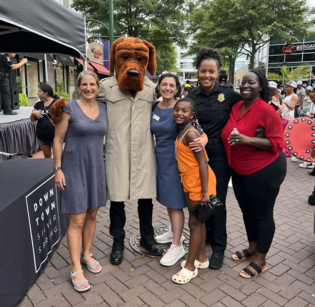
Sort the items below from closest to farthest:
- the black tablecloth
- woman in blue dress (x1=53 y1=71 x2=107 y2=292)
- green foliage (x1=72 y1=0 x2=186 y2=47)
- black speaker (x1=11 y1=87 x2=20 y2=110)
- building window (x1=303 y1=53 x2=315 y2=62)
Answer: woman in blue dress (x1=53 y1=71 x2=107 y2=292) → the black tablecloth → black speaker (x1=11 y1=87 x2=20 y2=110) → green foliage (x1=72 y1=0 x2=186 y2=47) → building window (x1=303 y1=53 x2=315 y2=62)

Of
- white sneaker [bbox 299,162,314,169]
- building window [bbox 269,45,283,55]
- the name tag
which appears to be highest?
building window [bbox 269,45,283,55]

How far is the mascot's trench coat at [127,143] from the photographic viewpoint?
293 centimetres

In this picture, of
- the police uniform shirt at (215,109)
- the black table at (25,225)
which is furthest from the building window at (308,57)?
the black table at (25,225)

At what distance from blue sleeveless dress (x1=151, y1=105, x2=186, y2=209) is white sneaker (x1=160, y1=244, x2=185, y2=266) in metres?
0.49

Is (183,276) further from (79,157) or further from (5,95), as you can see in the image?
(5,95)

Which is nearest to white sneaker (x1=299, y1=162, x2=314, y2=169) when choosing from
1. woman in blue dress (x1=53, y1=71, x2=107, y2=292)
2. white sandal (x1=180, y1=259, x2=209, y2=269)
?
white sandal (x1=180, y1=259, x2=209, y2=269)

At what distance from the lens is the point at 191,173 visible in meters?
2.70

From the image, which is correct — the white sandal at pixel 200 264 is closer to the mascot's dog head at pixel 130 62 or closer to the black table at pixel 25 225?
the black table at pixel 25 225

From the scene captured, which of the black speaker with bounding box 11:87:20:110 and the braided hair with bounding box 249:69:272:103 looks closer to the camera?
the braided hair with bounding box 249:69:272:103

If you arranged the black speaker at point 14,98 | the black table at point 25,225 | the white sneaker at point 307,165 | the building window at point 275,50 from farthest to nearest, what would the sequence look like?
1. the building window at point 275,50
2. the black speaker at point 14,98
3. the white sneaker at point 307,165
4. the black table at point 25,225

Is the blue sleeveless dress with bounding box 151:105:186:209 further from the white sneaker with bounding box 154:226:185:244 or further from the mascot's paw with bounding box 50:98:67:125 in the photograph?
the mascot's paw with bounding box 50:98:67:125

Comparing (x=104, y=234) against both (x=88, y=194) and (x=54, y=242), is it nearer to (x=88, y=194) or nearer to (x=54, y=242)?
(x=54, y=242)

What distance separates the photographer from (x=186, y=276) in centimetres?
283

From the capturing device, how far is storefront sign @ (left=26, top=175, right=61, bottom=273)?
109 inches
